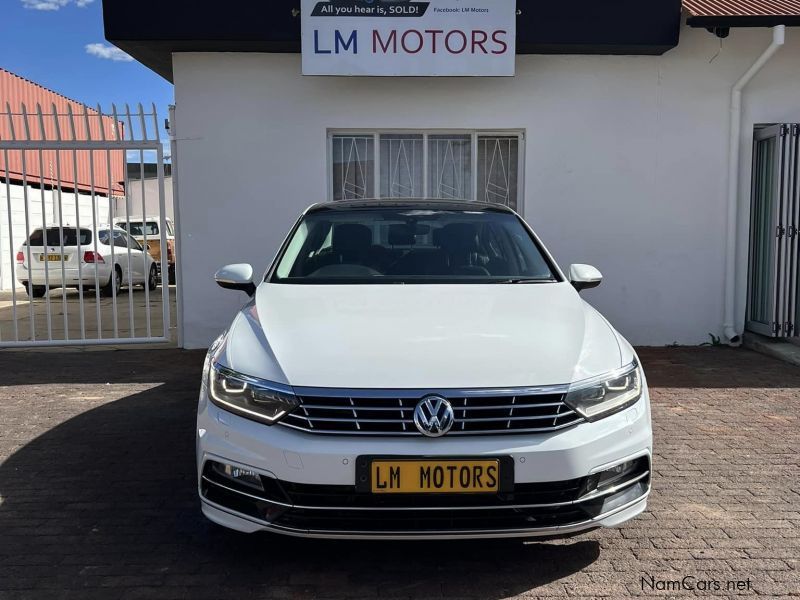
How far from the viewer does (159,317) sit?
37.7 ft

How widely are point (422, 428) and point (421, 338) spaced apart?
1.63ft

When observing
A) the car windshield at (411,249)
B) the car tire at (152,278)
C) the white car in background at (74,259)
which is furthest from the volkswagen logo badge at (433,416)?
the car tire at (152,278)

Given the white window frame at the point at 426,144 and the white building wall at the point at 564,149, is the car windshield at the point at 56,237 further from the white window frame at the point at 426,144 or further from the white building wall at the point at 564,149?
the white window frame at the point at 426,144

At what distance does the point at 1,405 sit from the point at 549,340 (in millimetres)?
4679

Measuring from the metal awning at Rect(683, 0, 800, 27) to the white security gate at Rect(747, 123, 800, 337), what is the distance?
1103mm

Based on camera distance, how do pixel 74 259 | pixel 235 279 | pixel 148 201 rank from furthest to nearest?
pixel 148 201
pixel 74 259
pixel 235 279

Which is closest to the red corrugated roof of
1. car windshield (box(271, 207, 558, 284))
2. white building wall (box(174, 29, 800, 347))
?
white building wall (box(174, 29, 800, 347))

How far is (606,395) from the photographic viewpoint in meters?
2.87

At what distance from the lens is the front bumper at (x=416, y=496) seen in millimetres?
2631

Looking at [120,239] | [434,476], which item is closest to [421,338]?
[434,476]

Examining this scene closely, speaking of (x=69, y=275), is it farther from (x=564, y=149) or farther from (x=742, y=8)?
(x=742, y=8)

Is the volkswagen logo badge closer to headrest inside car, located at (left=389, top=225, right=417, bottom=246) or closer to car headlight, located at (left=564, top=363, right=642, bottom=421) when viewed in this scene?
car headlight, located at (left=564, top=363, right=642, bottom=421)

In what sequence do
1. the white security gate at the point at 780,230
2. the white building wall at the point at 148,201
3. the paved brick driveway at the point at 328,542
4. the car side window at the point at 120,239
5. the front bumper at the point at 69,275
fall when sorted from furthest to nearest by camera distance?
the white building wall at the point at 148,201, the car side window at the point at 120,239, the front bumper at the point at 69,275, the white security gate at the point at 780,230, the paved brick driveway at the point at 328,542

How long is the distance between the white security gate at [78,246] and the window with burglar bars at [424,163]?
2.03 m
